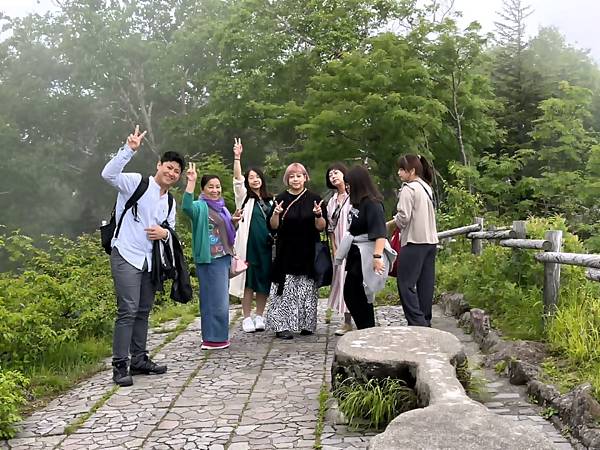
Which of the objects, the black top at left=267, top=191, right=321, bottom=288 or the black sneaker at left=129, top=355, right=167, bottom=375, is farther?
the black top at left=267, top=191, right=321, bottom=288

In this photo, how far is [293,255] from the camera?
5914 millimetres

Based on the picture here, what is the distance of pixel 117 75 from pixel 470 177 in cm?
1814

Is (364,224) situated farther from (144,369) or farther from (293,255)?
(144,369)

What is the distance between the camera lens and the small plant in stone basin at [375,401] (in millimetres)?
3555

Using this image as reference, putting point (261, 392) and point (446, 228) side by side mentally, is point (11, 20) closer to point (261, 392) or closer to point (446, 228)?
point (446, 228)

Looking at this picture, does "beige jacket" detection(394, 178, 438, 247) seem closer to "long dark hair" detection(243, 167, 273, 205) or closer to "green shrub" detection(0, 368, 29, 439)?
"long dark hair" detection(243, 167, 273, 205)

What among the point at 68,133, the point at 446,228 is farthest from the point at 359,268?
the point at 68,133

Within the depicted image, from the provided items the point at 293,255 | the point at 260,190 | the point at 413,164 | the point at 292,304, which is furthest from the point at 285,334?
the point at 413,164

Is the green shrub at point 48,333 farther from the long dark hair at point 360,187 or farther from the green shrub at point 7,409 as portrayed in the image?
the long dark hair at point 360,187

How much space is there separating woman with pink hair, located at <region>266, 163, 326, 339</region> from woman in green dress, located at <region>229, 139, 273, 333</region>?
171 millimetres

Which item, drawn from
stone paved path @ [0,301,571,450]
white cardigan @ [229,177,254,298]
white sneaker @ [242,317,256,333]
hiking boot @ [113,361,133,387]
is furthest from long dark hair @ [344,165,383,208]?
hiking boot @ [113,361,133,387]

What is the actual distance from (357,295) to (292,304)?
33.8 inches

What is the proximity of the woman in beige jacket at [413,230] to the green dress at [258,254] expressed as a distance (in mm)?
1539

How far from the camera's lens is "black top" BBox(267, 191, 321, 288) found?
5891 mm
